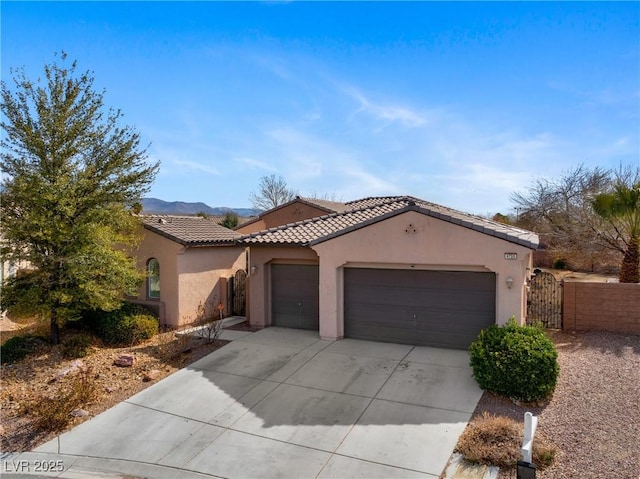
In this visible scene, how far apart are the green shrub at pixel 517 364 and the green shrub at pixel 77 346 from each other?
1143 cm

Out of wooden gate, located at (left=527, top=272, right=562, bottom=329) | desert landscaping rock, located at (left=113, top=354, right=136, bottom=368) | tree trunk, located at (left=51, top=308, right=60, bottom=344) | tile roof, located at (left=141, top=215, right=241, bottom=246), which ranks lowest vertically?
desert landscaping rock, located at (left=113, top=354, right=136, bottom=368)

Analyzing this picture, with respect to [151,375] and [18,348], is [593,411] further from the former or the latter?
[18,348]

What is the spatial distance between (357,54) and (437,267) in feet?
27.4

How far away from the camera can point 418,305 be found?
1254 cm

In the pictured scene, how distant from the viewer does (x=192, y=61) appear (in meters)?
14.3

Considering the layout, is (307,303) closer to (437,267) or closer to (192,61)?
(437,267)

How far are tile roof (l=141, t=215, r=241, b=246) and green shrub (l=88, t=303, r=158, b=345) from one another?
3.08 metres

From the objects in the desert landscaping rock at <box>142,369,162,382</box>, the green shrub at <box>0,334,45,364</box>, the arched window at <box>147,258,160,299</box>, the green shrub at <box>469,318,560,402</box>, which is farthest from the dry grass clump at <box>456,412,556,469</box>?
the arched window at <box>147,258,160,299</box>

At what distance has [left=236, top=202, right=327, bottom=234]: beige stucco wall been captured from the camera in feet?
88.5

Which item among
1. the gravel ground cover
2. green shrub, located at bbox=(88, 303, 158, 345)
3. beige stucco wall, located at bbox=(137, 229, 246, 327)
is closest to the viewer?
the gravel ground cover

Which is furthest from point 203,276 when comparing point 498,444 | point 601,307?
point 601,307

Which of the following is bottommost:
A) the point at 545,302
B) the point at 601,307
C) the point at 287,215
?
the point at 545,302

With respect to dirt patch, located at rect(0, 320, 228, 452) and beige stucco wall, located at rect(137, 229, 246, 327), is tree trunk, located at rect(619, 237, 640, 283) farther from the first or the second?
beige stucco wall, located at rect(137, 229, 246, 327)

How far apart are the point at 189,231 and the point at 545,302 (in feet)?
46.1
